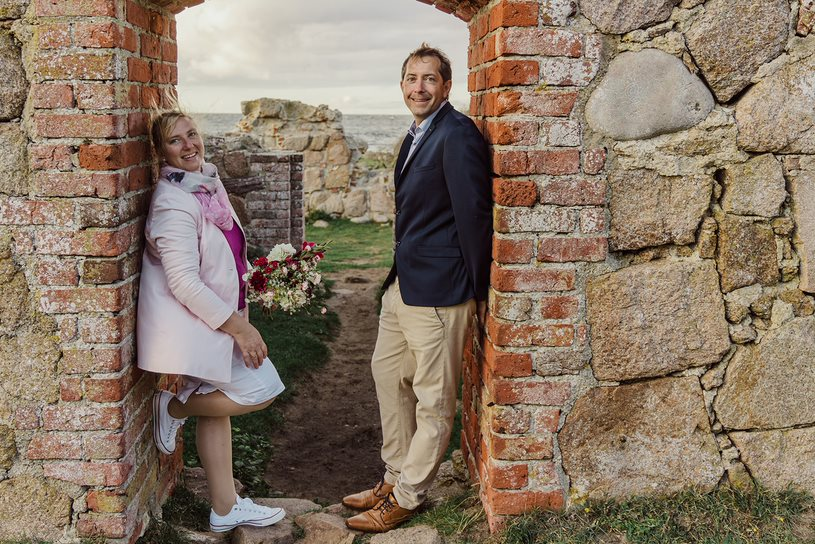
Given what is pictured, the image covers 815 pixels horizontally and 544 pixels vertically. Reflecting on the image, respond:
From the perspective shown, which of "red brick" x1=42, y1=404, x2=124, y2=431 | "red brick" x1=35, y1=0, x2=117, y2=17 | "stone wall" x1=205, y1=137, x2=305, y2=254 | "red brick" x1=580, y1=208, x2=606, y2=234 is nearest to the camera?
"red brick" x1=35, y1=0, x2=117, y2=17

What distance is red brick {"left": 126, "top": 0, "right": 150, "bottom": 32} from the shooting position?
9.33 ft

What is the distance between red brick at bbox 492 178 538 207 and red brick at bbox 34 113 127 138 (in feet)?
4.83

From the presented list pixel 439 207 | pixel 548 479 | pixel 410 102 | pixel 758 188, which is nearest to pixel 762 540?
pixel 548 479

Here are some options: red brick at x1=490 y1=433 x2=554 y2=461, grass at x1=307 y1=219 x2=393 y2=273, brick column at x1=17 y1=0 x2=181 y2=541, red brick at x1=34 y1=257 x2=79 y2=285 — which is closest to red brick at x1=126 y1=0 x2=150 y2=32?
brick column at x1=17 y1=0 x2=181 y2=541

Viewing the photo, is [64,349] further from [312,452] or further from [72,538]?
[312,452]

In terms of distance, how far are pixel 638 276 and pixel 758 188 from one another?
2.00 feet

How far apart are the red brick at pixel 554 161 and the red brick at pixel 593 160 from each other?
33mm

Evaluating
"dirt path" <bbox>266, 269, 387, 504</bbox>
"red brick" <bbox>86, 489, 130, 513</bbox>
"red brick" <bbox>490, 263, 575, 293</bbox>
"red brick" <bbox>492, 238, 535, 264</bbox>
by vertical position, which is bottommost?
"dirt path" <bbox>266, 269, 387, 504</bbox>

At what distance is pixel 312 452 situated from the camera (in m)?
4.99

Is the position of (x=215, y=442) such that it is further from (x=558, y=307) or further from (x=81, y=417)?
(x=558, y=307)

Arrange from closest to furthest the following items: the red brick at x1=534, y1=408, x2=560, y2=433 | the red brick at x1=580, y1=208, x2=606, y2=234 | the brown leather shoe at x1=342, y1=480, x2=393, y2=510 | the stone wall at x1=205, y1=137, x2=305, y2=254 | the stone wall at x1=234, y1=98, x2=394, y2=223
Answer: the red brick at x1=580, y1=208, x2=606, y2=234, the red brick at x1=534, y1=408, x2=560, y2=433, the brown leather shoe at x1=342, y1=480, x2=393, y2=510, the stone wall at x1=205, y1=137, x2=305, y2=254, the stone wall at x1=234, y1=98, x2=394, y2=223

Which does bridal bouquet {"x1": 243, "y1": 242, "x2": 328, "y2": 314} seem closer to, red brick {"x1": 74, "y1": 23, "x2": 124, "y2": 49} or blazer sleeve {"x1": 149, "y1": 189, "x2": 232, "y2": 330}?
blazer sleeve {"x1": 149, "y1": 189, "x2": 232, "y2": 330}

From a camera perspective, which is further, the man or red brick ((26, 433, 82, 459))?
the man

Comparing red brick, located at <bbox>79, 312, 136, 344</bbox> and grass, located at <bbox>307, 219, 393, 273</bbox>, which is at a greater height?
red brick, located at <bbox>79, 312, 136, 344</bbox>
